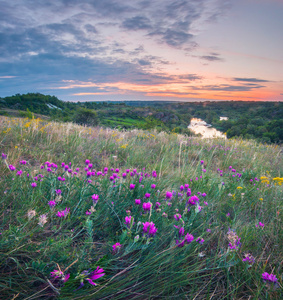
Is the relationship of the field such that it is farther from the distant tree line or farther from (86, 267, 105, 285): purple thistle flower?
the distant tree line

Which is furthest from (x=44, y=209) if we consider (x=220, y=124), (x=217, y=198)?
(x=220, y=124)

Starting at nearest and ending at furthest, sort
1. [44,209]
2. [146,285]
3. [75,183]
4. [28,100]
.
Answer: [146,285] → [44,209] → [75,183] → [28,100]

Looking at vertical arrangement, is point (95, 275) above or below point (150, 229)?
below

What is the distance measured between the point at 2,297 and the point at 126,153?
3.29 meters

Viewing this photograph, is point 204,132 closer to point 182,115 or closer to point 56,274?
point 56,274

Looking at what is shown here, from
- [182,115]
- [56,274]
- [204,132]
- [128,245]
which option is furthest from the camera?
[182,115]

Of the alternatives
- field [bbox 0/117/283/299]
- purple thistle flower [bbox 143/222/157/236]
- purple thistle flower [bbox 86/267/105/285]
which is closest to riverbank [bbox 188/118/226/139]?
field [bbox 0/117/283/299]

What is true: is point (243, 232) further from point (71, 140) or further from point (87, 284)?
point (71, 140)

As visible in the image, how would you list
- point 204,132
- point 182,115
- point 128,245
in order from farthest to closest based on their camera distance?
1. point 182,115
2. point 204,132
3. point 128,245

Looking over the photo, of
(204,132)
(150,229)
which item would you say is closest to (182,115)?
(204,132)

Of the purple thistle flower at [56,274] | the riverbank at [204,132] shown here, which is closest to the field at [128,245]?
the purple thistle flower at [56,274]

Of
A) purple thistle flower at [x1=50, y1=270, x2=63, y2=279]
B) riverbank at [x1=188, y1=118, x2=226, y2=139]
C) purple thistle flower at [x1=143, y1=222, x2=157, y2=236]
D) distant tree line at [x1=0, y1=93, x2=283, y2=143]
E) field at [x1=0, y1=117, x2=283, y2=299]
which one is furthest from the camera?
distant tree line at [x1=0, y1=93, x2=283, y2=143]

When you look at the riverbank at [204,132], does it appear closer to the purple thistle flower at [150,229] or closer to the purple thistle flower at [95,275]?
the purple thistle flower at [150,229]

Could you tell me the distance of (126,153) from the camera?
415 centimetres
